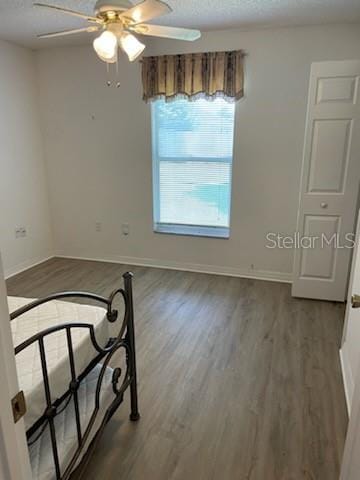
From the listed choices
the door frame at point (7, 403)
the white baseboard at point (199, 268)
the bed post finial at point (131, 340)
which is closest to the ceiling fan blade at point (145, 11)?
the bed post finial at point (131, 340)

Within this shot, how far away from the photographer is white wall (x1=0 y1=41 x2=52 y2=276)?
3893 mm

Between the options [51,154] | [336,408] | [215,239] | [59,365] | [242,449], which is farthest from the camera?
[51,154]

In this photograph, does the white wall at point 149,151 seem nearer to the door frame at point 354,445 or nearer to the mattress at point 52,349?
the mattress at point 52,349

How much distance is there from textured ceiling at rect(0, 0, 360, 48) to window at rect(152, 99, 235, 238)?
0.79 meters

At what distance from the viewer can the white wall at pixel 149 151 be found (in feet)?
11.4

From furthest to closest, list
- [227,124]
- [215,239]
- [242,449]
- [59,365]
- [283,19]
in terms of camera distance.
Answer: [215,239] < [227,124] < [283,19] < [242,449] < [59,365]

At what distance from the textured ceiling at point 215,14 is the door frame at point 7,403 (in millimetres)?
2865

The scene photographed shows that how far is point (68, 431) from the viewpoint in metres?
1.52

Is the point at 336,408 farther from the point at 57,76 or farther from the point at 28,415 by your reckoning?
the point at 57,76

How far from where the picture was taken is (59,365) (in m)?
1.55

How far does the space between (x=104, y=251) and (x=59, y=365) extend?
315 cm

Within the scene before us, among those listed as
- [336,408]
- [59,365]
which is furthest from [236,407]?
A: [59,365]

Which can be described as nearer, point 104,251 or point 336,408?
point 336,408

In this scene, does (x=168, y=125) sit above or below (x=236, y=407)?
above
